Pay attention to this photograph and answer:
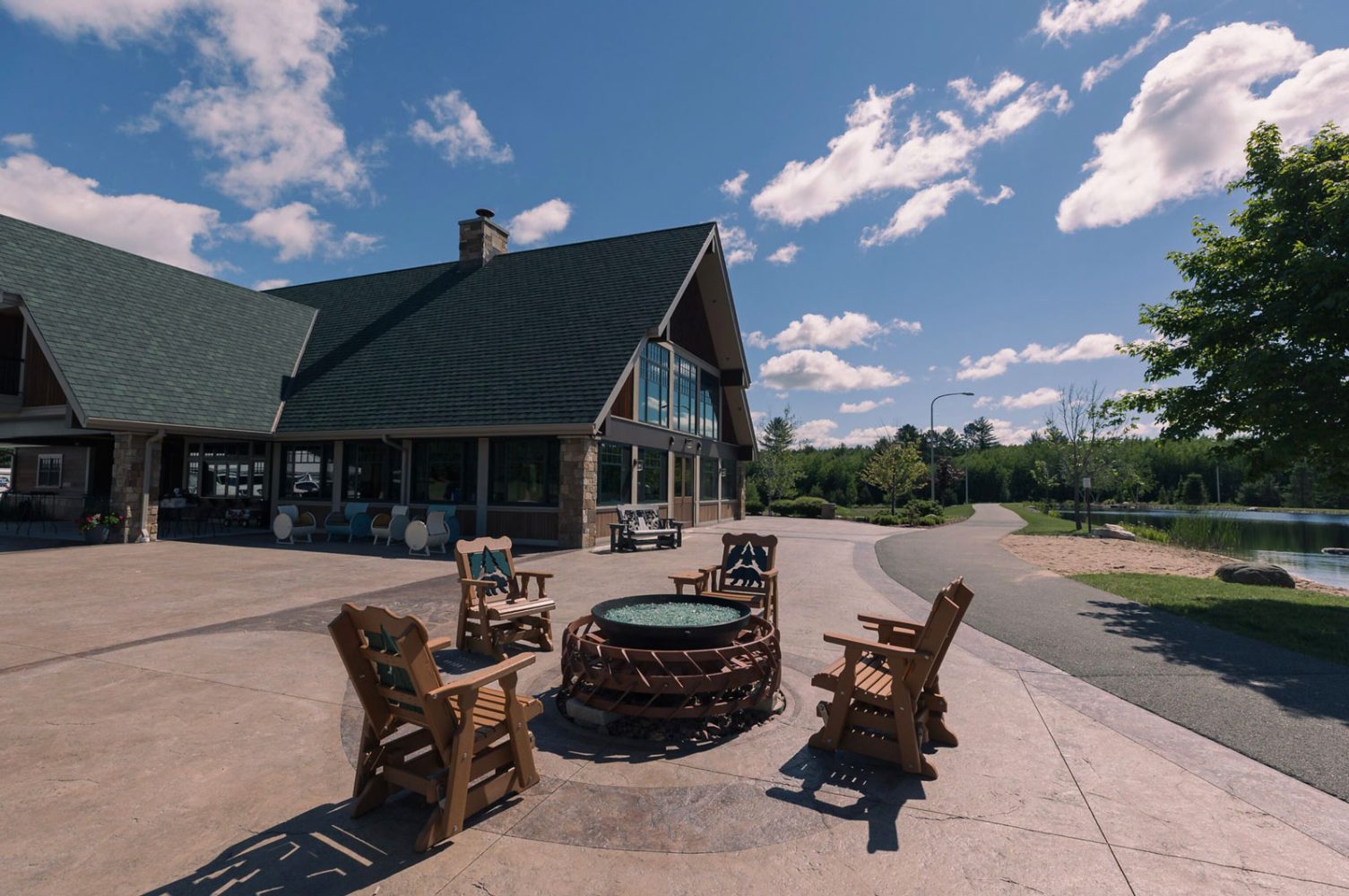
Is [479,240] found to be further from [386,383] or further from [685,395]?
[685,395]

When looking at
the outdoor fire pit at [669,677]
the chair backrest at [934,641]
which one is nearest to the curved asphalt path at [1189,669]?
the chair backrest at [934,641]

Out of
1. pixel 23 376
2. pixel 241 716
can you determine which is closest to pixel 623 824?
pixel 241 716

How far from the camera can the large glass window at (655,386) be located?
18.7 metres

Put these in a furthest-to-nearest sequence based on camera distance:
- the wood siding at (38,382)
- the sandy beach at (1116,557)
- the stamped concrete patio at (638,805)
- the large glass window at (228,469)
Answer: the large glass window at (228,469) → the wood siding at (38,382) → the sandy beach at (1116,557) → the stamped concrete patio at (638,805)

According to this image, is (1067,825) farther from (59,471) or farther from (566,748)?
(59,471)

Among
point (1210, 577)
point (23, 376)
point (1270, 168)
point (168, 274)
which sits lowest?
point (1210, 577)

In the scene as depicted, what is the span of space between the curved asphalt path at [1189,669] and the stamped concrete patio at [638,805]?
1.17ft

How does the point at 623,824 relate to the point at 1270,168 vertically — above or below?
below

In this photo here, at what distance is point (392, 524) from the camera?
15875 mm

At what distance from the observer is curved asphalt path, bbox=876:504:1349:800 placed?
4477mm

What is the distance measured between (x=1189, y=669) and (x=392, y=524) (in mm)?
15632

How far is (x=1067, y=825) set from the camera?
11.0 feet

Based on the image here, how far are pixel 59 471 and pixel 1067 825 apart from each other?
30.0 metres

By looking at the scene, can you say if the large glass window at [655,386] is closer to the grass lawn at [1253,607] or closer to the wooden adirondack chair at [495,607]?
the wooden adirondack chair at [495,607]
